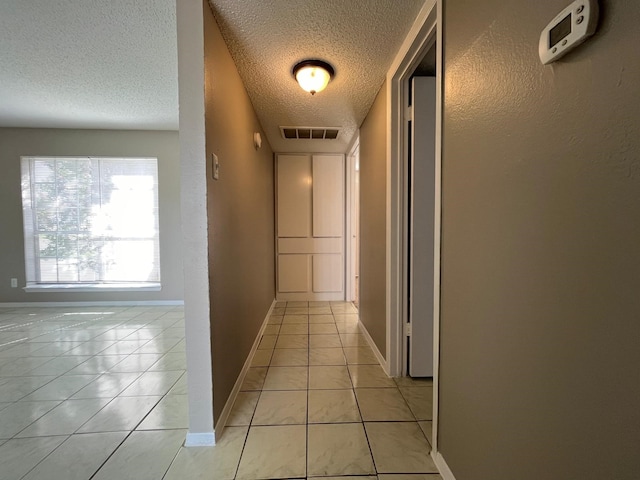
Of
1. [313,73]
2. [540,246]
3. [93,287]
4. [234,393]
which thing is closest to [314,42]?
[313,73]

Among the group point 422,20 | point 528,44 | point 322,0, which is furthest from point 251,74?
point 528,44

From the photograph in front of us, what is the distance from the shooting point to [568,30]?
1.86ft

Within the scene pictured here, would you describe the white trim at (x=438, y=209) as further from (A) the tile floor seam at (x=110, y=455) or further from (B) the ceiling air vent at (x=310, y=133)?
(B) the ceiling air vent at (x=310, y=133)

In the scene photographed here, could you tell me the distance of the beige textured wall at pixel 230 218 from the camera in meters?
1.32

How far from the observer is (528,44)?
0.69m

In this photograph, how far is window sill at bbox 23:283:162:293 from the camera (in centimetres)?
362

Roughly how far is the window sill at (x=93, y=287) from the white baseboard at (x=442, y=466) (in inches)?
156

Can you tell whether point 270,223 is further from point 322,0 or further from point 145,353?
point 322,0

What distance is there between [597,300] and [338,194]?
3485mm

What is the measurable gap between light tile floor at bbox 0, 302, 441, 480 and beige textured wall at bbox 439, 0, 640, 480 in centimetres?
48

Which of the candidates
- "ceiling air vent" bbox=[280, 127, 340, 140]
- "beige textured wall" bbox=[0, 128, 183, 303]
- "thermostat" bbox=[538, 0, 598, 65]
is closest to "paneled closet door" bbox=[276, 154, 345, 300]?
"ceiling air vent" bbox=[280, 127, 340, 140]

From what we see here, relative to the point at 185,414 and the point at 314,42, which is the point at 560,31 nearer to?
the point at 314,42

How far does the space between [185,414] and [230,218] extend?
1.24 meters

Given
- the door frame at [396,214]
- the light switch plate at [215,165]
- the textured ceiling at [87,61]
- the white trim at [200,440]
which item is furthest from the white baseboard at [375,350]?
the textured ceiling at [87,61]
